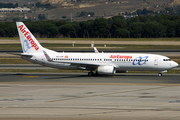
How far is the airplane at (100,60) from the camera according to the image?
42312mm

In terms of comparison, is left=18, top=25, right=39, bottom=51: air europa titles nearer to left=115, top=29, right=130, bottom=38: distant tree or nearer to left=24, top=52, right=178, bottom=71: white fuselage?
left=24, top=52, right=178, bottom=71: white fuselage

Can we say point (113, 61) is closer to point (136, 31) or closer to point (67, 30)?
point (136, 31)

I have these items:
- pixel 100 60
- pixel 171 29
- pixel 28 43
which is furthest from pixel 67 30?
pixel 100 60

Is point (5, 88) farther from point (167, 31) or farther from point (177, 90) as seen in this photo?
point (167, 31)

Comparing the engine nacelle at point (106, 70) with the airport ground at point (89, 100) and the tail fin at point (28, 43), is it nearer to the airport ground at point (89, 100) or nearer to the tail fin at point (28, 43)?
the airport ground at point (89, 100)

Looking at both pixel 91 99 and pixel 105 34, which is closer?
pixel 91 99

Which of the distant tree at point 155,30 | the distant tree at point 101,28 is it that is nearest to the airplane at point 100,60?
the distant tree at point 155,30

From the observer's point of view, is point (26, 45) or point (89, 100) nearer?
point (89, 100)

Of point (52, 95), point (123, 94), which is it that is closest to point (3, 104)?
point (52, 95)

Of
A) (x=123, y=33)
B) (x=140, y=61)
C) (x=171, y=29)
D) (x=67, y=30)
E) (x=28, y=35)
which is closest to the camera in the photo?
(x=140, y=61)

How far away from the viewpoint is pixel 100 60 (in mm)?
43344

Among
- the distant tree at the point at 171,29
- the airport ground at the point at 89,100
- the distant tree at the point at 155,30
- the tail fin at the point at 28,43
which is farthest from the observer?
the distant tree at the point at 155,30

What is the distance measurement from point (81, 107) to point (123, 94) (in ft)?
21.8

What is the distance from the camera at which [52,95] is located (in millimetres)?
27844
